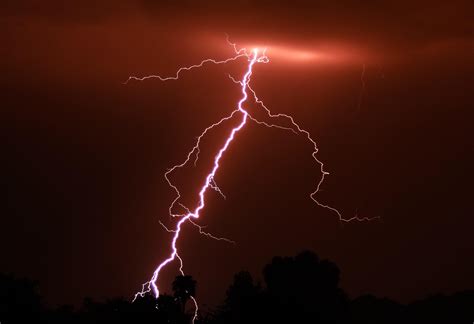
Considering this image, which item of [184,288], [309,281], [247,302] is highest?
[309,281]

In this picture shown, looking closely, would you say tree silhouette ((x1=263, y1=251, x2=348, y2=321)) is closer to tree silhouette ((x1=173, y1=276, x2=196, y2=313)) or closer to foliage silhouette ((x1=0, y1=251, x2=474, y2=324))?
foliage silhouette ((x1=0, y1=251, x2=474, y2=324))

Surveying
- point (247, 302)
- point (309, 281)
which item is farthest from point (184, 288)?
point (247, 302)

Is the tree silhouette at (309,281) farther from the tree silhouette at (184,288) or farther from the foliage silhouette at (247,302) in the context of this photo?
the tree silhouette at (184,288)

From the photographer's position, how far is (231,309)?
14.4 meters

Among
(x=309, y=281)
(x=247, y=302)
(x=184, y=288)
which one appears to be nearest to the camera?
(x=247, y=302)

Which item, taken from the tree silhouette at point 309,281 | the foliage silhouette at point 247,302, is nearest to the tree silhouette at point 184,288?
the foliage silhouette at point 247,302

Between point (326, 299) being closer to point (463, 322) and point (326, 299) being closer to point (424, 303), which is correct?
point (463, 322)

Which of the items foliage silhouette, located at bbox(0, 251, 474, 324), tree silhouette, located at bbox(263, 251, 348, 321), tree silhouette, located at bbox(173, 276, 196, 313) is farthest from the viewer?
tree silhouette, located at bbox(173, 276, 196, 313)

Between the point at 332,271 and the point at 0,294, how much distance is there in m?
8.64

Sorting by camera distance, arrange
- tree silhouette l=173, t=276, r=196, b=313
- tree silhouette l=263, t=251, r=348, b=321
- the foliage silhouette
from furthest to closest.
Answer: tree silhouette l=173, t=276, r=196, b=313
tree silhouette l=263, t=251, r=348, b=321
the foliage silhouette

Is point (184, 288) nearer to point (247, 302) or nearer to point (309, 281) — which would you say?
point (309, 281)

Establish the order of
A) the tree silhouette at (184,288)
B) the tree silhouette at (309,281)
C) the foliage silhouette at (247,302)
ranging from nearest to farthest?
the foliage silhouette at (247,302), the tree silhouette at (309,281), the tree silhouette at (184,288)

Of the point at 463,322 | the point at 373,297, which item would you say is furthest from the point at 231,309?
the point at 373,297

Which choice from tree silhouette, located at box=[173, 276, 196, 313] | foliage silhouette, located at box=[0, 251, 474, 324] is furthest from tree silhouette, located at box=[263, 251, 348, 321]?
tree silhouette, located at box=[173, 276, 196, 313]
